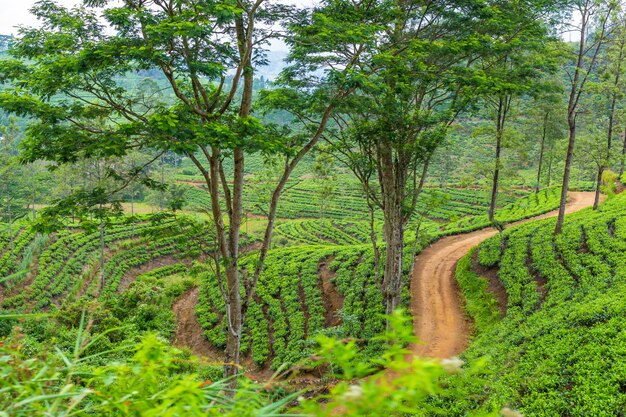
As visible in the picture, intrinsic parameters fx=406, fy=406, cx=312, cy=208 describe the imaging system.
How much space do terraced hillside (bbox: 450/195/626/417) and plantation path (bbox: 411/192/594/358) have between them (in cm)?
61

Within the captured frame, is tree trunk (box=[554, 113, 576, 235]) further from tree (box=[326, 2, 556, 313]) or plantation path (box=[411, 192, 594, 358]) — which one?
tree (box=[326, 2, 556, 313])

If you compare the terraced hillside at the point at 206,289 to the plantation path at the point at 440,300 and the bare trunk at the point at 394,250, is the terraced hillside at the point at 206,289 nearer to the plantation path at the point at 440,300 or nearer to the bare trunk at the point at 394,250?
the plantation path at the point at 440,300

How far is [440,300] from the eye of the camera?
49.9 ft

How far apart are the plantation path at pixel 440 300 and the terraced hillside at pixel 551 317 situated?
1.99ft

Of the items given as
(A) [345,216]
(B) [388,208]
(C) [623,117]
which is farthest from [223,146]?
(A) [345,216]

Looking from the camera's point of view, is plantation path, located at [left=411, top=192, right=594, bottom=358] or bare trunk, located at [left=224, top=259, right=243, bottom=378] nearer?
bare trunk, located at [left=224, top=259, right=243, bottom=378]

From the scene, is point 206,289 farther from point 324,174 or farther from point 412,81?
point 412,81

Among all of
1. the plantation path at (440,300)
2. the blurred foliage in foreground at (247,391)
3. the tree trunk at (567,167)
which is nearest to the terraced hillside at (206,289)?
the plantation path at (440,300)

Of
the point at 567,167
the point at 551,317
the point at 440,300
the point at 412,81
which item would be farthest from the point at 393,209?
the point at 567,167

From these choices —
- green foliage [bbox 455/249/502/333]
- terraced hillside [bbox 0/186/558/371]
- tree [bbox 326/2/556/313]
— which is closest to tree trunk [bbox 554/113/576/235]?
green foliage [bbox 455/249/502/333]

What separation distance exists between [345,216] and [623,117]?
115 feet

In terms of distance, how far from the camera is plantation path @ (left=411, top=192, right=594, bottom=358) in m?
12.4

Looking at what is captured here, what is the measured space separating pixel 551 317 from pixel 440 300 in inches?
229

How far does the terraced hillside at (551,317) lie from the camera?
20.2 feet
